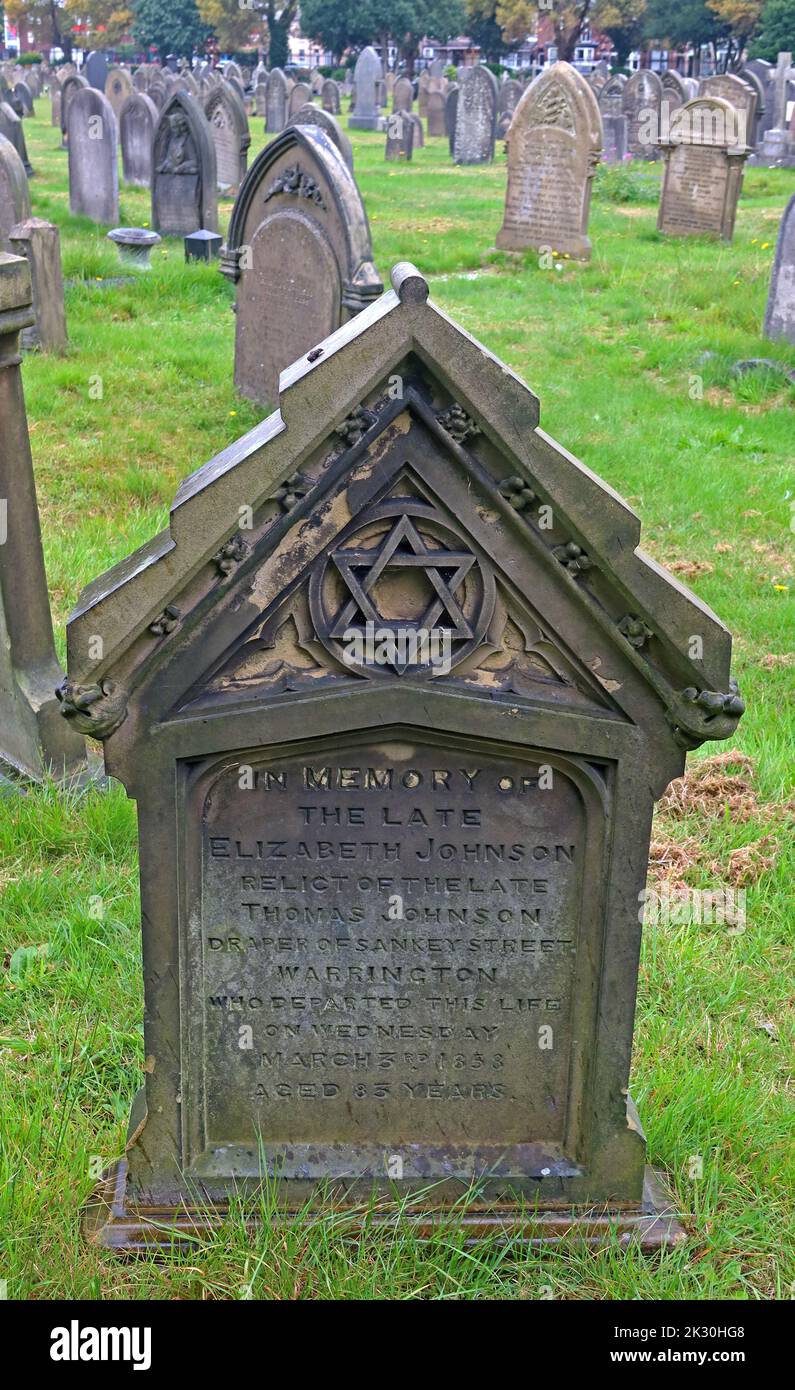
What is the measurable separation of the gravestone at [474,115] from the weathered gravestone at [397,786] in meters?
26.8

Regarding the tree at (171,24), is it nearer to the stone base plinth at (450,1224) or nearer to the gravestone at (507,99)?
the gravestone at (507,99)

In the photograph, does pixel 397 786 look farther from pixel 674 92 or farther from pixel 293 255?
pixel 674 92

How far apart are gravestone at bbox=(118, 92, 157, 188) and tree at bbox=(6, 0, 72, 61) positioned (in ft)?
171

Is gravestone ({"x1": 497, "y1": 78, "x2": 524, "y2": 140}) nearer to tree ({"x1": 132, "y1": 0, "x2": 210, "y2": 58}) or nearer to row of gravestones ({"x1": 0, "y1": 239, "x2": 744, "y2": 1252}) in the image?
tree ({"x1": 132, "y1": 0, "x2": 210, "y2": 58})

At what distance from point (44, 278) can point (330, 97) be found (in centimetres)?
3118

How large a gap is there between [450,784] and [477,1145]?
0.80 meters

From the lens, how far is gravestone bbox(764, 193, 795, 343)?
1056 centimetres

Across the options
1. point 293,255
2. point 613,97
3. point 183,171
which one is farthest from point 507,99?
point 293,255

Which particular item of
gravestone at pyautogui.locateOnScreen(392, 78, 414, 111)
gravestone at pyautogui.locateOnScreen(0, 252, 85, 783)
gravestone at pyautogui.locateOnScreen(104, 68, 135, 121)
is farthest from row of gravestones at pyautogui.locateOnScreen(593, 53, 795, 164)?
gravestone at pyautogui.locateOnScreen(0, 252, 85, 783)

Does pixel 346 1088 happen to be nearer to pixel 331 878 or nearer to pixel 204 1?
pixel 331 878

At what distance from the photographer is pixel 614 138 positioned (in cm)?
2556

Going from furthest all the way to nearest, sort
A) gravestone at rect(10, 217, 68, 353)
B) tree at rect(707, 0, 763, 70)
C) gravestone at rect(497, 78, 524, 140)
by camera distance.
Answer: tree at rect(707, 0, 763, 70)
gravestone at rect(497, 78, 524, 140)
gravestone at rect(10, 217, 68, 353)

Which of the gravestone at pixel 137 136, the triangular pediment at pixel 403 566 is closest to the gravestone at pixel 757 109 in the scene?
the gravestone at pixel 137 136

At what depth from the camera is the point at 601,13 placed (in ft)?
167
